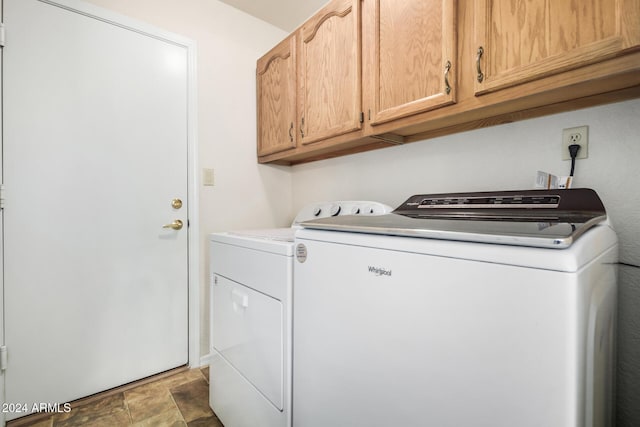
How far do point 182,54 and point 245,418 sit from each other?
204 cm

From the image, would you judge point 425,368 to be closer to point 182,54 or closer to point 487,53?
point 487,53

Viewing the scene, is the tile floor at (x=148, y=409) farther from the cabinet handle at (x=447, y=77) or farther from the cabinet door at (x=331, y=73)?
the cabinet handle at (x=447, y=77)

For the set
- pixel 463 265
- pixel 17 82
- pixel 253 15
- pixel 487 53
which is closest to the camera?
pixel 463 265

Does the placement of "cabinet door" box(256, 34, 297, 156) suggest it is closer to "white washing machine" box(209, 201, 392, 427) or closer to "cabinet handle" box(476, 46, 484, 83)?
"white washing machine" box(209, 201, 392, 427)

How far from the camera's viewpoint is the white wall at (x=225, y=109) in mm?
1912

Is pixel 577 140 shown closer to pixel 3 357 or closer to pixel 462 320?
pixel 462 320

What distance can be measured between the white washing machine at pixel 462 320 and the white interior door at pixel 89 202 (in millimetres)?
1232

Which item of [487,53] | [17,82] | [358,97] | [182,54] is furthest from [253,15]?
[487,53]

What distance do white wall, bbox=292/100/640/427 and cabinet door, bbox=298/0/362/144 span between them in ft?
1.19

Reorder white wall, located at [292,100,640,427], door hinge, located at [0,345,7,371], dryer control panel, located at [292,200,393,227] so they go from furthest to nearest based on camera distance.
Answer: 1. dryer control panel, located at [292,200,393,227]
2. door hinge, located at [0,345,7,371]
3. white wall, located at [292,100,640,427]

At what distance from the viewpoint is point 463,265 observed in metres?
0.59

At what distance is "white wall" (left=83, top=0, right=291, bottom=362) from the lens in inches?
75.3

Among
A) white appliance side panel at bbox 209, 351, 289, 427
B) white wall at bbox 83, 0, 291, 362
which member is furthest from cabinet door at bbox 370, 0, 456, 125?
white appliance side panel at bbox 209, 351, 289, 427

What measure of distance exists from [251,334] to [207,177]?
1163mm
